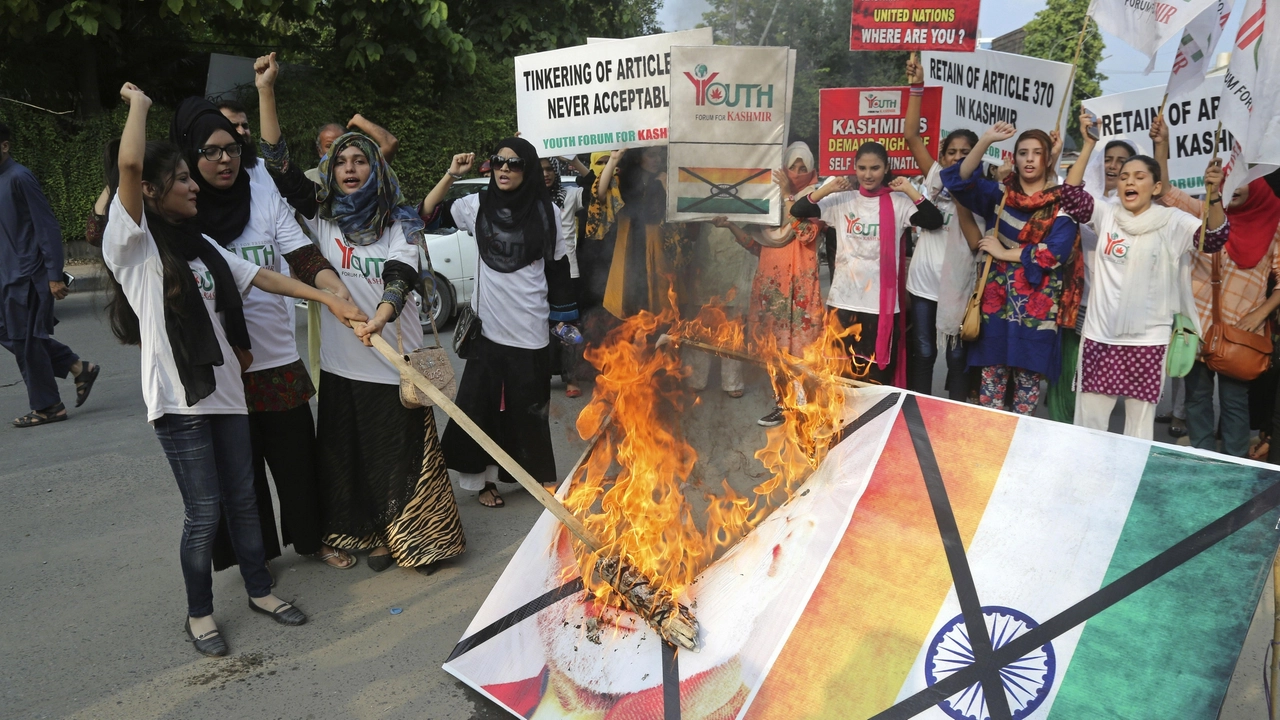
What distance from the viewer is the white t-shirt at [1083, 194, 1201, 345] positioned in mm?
4500

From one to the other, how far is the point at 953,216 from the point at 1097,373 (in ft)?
4.26

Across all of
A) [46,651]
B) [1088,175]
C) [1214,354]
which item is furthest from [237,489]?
[1088,175]

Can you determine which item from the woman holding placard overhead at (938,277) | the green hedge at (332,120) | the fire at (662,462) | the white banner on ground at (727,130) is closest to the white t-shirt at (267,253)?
the fire at (662,462)

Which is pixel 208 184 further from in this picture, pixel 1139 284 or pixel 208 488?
pixel 1139 284

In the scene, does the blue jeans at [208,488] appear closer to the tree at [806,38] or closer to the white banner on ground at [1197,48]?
the tree at [806,38]

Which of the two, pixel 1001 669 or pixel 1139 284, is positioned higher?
pixel 1139 284

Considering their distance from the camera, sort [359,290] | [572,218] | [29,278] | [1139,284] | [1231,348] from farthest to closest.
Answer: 1. [572,218]
2. [29,278]
3. [1231,348]
4. [1139,284]
5. [359,290]

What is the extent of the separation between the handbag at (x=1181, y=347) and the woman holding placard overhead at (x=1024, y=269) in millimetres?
568

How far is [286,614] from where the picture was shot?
3.78m

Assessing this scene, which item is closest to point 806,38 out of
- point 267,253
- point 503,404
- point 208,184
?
point 503,404

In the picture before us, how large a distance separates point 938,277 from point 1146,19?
5.72 ft

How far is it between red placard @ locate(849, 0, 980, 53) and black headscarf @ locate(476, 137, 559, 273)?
205cm

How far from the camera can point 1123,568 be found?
8.20ft

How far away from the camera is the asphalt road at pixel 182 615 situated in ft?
10.6
